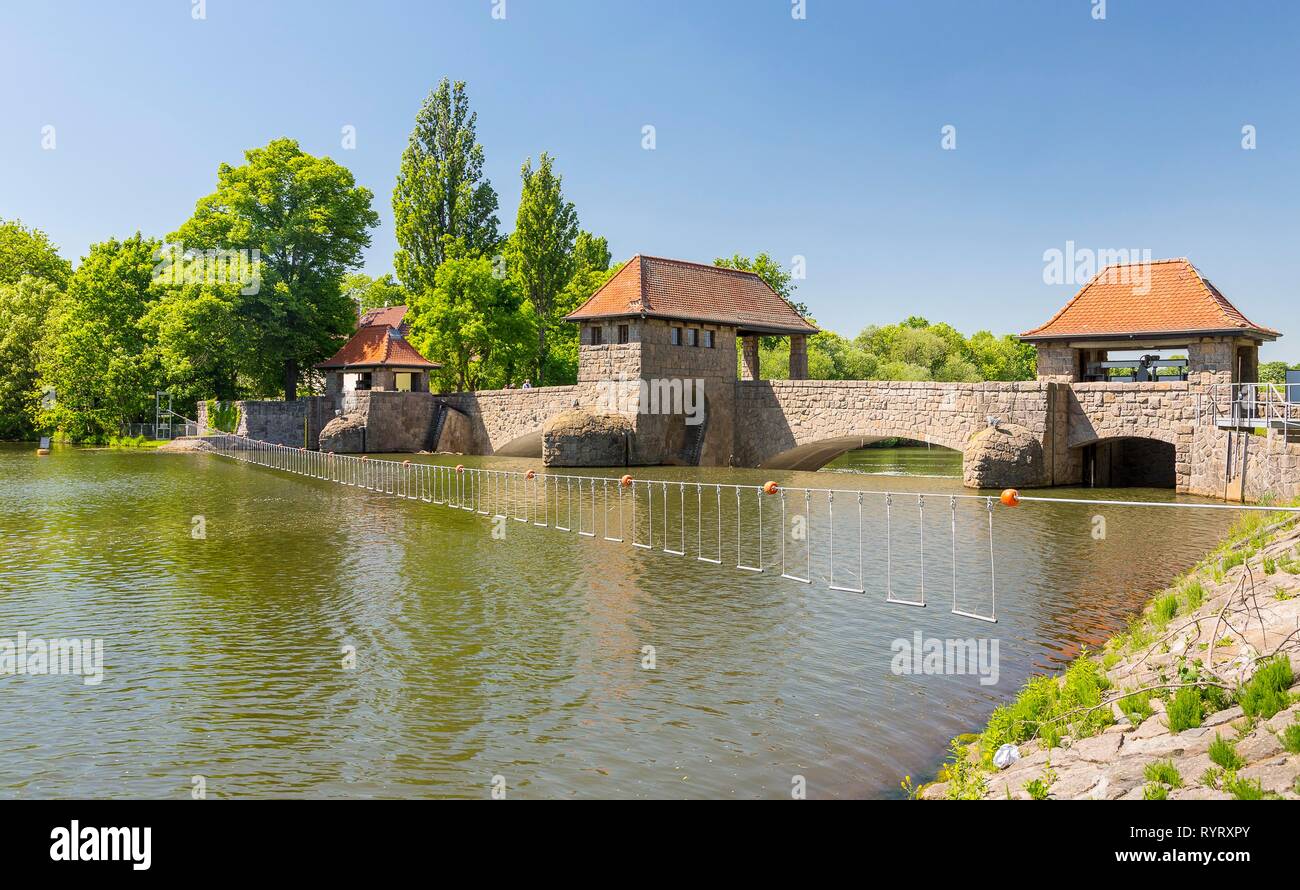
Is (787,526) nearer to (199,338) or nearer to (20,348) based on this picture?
(199,338)

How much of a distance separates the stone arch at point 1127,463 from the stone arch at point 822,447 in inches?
175

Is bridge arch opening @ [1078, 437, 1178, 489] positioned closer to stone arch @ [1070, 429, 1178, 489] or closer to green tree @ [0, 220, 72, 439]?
stone arch @ [1070, 429, 1178, 489]

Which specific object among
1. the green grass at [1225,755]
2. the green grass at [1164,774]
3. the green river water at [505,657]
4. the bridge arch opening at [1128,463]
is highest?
the bridge arch opening at [1128,463]

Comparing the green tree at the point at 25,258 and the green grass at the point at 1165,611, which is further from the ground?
the green tree at the point at 25,258

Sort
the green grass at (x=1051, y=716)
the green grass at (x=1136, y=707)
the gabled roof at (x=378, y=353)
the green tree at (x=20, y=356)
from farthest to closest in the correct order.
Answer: the green tree at (x=20, y=356) < the gabled roof at (x=378, y=353) < the green grass at (x=1051, y=716) < the green grass at (x=1136, y=707)

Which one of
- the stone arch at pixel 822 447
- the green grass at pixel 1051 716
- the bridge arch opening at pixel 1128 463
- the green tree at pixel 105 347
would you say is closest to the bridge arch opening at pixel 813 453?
the stone arch at pixel 822 447

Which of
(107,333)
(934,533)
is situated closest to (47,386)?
(107,333)

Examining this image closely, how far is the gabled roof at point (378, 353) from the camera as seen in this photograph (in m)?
57.4

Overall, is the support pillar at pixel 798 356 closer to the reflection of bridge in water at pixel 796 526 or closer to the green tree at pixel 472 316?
the reflection of bridge in water at pixel 796 526

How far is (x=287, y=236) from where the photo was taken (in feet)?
193
